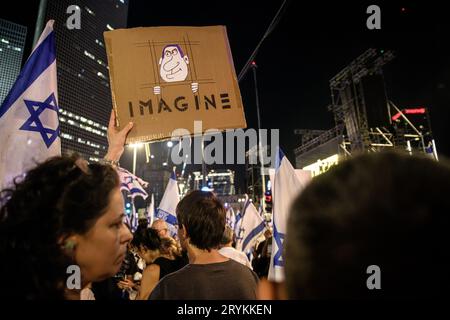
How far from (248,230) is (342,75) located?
14.3 meters

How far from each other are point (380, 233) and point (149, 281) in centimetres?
304

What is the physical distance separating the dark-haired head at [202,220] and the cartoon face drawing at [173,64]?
1.12m

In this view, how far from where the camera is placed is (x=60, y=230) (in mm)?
1340

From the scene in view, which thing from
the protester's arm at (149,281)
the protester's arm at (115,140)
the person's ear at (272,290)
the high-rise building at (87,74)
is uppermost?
the high-rise building at (87,74)

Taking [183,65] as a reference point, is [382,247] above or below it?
below

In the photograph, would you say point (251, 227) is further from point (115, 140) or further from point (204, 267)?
point (115, 140)

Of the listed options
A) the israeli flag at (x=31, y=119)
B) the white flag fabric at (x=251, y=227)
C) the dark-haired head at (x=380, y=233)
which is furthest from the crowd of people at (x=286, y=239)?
the white flag fabric at (x=251, y=227)

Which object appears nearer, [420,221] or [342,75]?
[420,221]

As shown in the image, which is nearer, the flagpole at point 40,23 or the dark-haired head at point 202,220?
the dark-haired head at point 202,220

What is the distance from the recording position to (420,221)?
0.61 m

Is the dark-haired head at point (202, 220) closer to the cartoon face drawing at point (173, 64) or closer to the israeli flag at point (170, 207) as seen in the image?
the cartoon face drawing at point (173, 64)

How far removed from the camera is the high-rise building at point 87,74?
40.3 meters

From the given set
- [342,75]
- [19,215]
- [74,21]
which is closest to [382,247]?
[19,215]

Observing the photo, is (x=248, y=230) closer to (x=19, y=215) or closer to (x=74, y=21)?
(x=74, y=21)
